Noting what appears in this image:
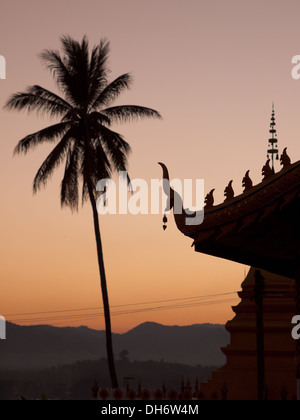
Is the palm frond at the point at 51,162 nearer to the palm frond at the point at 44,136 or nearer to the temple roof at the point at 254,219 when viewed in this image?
the palm frond at the point at 44,136

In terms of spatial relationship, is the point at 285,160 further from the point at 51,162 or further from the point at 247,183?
the point at 51,162

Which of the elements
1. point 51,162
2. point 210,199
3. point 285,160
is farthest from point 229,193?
point 51,162

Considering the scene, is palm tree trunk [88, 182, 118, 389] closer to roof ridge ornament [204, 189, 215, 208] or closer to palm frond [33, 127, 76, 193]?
palm frond [33, 127, 76, 193]

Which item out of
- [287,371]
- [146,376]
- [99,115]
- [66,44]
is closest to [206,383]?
[287,371]

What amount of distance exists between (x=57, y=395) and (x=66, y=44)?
515ft

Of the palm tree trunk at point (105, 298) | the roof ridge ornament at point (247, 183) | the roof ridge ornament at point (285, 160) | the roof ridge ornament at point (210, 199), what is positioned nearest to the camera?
the roof ridge ornament at point (285, 160)

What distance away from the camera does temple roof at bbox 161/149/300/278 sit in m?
12.3

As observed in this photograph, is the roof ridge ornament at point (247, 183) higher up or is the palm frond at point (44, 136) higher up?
the palm frond at point (44, 136)

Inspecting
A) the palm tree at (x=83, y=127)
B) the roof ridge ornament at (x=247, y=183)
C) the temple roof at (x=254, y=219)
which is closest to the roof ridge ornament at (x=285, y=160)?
the temple roof at (x=254, y=219)

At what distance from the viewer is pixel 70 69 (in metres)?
35.5

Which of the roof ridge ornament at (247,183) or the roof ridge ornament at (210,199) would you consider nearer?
the roof ridge ornament at (247,183)

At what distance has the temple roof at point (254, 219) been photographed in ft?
40.3

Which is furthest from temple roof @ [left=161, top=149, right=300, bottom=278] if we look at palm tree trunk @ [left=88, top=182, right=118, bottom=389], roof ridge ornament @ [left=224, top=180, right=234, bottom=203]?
palm tree trunk @ [left=88, top=182, right=118, bottom=389]

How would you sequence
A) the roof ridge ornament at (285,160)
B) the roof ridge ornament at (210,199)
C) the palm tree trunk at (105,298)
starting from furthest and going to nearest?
the palm tree trunk at (105,298), the roof ridge ornament at (210,199), the roof ridge ornament at (285,160)
